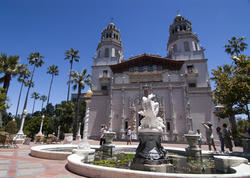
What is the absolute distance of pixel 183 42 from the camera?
30.9 m

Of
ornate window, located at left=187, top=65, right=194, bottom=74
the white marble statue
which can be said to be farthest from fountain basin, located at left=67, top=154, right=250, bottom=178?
ornate window, located at left=187, top=65, right=194, bottom=74

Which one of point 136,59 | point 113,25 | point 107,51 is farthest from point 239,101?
point 113,25

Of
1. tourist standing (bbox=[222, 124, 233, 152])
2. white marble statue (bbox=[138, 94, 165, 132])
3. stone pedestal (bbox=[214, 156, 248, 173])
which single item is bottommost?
stone pedestal (bbox=[214, 156, 248, 173])

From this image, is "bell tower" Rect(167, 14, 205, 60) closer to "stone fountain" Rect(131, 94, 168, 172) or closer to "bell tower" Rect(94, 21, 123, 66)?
"bell tower" Rect(94, 21, 123, 66)

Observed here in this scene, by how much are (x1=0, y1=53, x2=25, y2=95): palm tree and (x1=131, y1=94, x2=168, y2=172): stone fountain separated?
19.7 m

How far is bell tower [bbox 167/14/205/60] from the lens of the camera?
2955 cm

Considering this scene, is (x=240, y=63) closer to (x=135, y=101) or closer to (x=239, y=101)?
(x=239, y=101)

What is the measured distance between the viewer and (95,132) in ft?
89.4

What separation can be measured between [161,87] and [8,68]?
23690 millimetres

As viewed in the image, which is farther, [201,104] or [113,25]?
[113,25]

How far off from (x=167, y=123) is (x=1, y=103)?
22.6 metres

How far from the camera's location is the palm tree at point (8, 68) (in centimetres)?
Answer: 1772

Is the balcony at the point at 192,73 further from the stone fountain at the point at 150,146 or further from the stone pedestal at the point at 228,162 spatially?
the stone pedestal at the point at 228,162

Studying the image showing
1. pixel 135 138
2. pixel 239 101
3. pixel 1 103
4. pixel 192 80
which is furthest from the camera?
pixel 192 80
